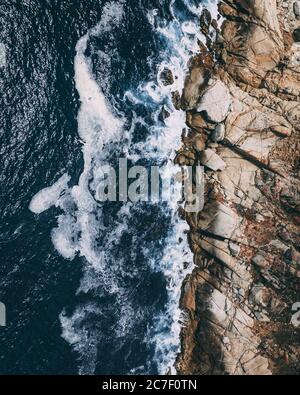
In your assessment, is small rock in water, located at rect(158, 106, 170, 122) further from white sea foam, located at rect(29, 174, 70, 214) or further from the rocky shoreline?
white sea foam, located at rect(29, 174, 70, 214)

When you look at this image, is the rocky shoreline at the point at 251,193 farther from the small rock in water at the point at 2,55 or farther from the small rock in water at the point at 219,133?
the small rock in water at the point at 2,55

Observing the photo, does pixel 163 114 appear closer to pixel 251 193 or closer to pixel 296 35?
pixel 251 193

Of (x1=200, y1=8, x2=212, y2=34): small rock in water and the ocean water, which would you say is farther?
(x1=200, y1=8, x2=212, y2=34): small rock in water

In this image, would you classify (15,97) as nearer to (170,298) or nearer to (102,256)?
(102,256)

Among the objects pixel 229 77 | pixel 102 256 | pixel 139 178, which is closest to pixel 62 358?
pixel 102 256

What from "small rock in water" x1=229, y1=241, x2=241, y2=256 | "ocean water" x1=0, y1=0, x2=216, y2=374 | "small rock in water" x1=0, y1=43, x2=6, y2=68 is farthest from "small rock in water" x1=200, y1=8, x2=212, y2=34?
"small rock in water" x1=229, y1=241, x2=241, y2=256

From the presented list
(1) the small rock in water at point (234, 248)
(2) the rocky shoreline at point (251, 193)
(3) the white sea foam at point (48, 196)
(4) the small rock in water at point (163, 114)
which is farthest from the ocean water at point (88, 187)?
(1) the small rock in water at point (234, 248)

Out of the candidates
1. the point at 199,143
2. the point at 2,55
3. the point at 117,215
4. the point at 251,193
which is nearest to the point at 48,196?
the point at 117,215

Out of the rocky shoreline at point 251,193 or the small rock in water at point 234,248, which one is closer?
the rocky shoreline at point 251,193
